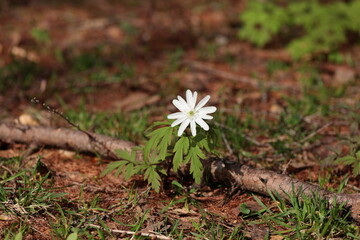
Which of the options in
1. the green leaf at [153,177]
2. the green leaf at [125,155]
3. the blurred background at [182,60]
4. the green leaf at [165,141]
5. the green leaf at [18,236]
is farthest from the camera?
the blurred background at [182,60]

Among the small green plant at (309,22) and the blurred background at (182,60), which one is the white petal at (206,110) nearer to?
the blurred background at (182,60)

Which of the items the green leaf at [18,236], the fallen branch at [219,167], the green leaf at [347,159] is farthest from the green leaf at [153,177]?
the green leaf at [347,159]

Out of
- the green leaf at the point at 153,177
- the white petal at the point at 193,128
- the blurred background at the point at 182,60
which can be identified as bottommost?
the green leaf at the point at 153,177

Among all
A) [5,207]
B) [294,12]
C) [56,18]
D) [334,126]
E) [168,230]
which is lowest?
[168,230]

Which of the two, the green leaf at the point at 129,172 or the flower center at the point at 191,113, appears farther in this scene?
the green leaf at the point at 129,172

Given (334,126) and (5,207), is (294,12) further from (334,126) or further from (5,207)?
(5,207)

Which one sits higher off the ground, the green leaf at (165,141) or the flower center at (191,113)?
the flower center at (191,113)

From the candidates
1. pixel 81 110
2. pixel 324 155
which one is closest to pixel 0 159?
pixel 81 110
